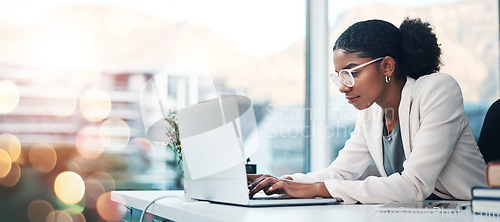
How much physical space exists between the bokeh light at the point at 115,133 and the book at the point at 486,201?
2.51 m

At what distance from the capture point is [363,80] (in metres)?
1.90

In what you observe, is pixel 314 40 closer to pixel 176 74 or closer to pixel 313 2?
pixel 313 2

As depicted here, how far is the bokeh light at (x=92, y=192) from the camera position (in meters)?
3.21

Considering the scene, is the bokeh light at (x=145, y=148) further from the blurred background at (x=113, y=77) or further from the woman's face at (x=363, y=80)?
the woman's face at (x=363, y=80)

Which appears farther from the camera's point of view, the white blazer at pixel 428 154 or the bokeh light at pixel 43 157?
the bokeh light at pixel 43 157

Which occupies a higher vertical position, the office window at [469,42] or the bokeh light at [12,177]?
the office window at [469,42]

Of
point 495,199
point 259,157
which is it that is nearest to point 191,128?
point 495,199

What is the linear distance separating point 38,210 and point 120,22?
1.23 meters

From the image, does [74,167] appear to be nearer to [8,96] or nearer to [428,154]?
[8,96]

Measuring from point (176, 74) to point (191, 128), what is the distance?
2059 millimetres

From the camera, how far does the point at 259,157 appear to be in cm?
379

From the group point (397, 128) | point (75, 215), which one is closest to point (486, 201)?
point (397, 128)

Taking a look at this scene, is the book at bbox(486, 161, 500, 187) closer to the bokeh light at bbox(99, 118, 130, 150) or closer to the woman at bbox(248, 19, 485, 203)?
the woman at bbox(248, 19, 485, 203)

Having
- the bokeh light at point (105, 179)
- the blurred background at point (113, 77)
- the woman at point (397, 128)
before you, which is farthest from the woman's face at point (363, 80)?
the bokeh light at point (105, 179)
